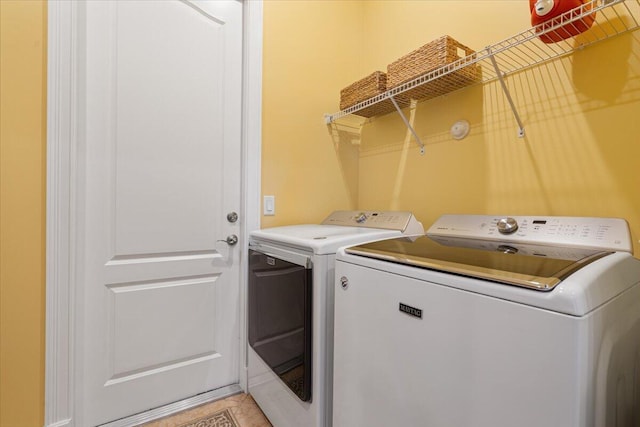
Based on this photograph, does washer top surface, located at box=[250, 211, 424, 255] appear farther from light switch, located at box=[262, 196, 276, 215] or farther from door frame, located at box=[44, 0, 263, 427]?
door frame, located at box=[44, 0, 263, 427]

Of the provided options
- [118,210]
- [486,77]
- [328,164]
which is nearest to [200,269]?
[118,210]

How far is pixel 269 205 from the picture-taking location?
179cm

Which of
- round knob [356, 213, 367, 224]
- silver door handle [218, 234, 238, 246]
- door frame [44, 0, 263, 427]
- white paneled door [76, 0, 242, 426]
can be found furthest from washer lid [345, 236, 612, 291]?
door frame [44, 0, 263, 427]

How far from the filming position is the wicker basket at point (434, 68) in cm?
129

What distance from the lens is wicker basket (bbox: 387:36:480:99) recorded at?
1289mm

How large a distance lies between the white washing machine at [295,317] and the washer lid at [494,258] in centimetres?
21

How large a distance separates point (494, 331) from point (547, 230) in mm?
673

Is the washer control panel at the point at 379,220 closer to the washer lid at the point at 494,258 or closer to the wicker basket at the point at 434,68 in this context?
the washer lid at the point at 494,258

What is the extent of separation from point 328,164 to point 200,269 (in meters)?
1.07

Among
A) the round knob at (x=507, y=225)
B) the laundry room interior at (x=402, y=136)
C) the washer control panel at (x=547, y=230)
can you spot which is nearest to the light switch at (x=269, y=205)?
the laundry room interior at (x=402, y=136)

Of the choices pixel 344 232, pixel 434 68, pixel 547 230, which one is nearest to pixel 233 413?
pixel 344 232

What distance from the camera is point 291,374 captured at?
125 cm

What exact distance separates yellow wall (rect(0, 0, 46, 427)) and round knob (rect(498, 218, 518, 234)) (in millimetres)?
1948

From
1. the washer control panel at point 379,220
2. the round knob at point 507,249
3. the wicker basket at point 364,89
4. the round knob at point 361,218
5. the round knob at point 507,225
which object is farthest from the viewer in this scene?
the round knob at point 361,218
